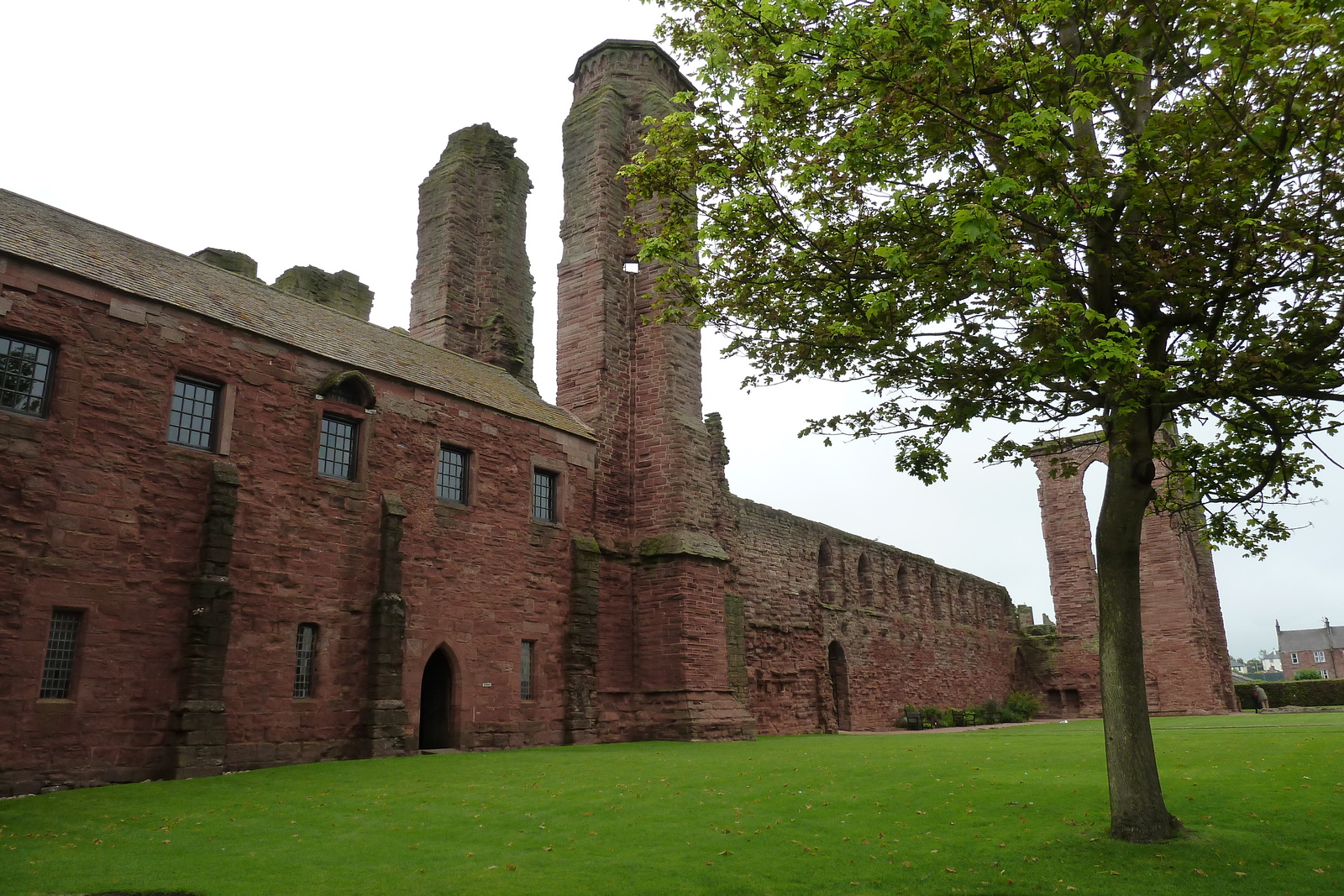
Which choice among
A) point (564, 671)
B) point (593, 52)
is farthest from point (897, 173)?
point (593, 52)

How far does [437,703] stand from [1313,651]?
11449 cm

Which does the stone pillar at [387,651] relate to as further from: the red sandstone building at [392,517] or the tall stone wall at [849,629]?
the tall stone wall at [849,629]

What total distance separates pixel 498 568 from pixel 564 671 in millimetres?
2780

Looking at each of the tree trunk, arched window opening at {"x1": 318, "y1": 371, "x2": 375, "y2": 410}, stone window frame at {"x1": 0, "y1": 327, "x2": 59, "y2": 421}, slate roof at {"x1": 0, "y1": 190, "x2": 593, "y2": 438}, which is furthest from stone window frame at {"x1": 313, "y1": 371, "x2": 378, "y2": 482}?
the tree trunk

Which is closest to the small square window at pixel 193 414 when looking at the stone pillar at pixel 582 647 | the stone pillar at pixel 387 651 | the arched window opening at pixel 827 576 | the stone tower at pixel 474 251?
the stone pillar at pixel 387 651

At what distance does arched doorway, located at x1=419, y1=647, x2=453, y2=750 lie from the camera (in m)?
17.5

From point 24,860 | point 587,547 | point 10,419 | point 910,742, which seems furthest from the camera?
point 587,547

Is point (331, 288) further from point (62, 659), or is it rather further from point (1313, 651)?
point (1313, 651)

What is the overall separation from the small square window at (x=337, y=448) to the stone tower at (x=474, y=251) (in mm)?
7640

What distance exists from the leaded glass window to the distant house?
359ft

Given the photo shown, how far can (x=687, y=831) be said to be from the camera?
356 inches

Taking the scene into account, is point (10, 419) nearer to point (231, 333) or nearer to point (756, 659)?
point (231, 333)

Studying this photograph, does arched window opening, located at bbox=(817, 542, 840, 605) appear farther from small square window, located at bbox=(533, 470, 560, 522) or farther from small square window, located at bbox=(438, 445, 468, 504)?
small square window, located at bbox=(438, 445, 468, 504)

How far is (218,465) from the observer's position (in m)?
14.3
